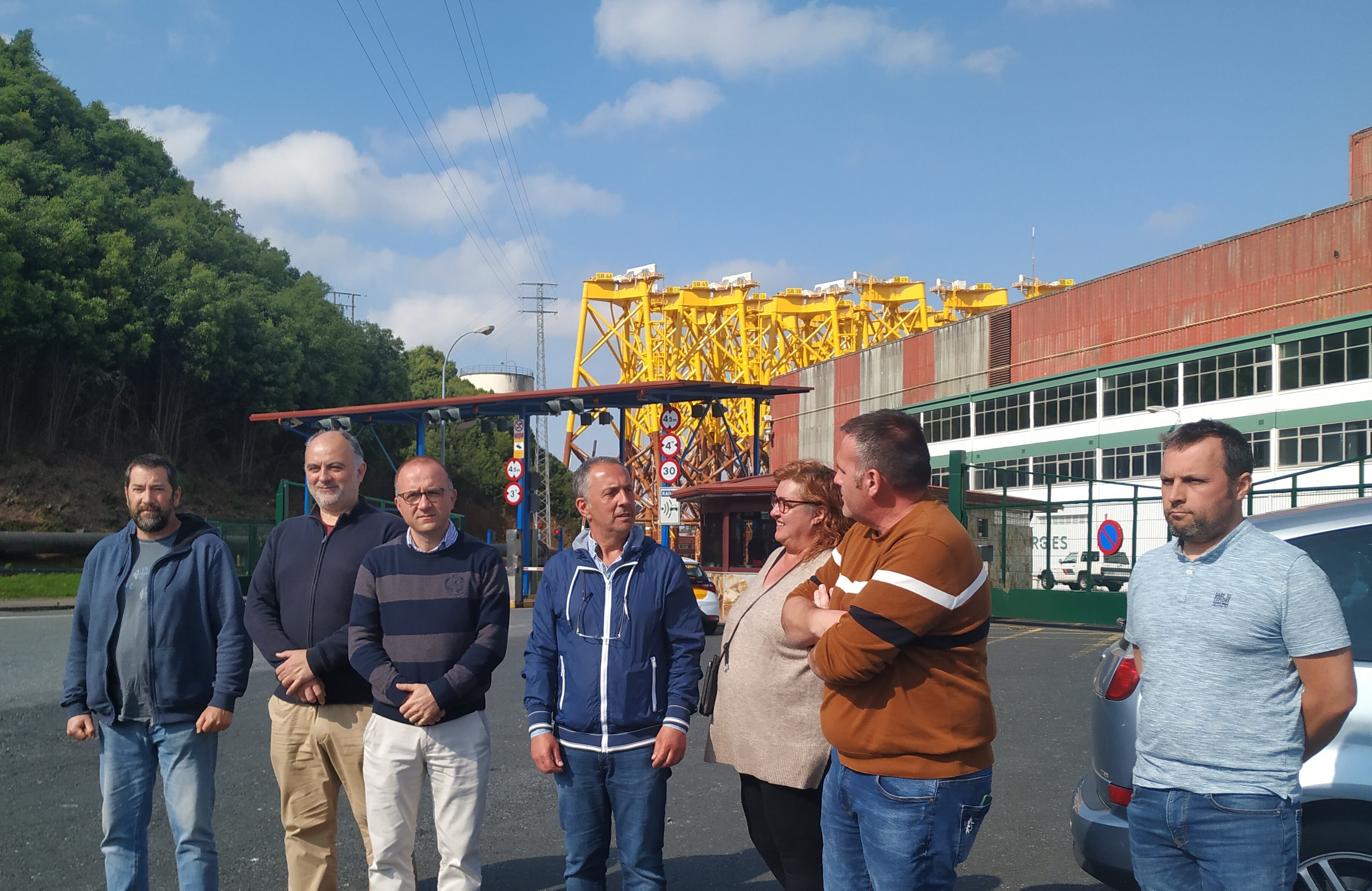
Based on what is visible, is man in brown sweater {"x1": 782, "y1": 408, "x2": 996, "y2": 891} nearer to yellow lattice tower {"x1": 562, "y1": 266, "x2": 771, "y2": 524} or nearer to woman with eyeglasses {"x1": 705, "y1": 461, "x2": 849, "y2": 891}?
woman with eyeglasses {"x1": 705, "y1": 461, "x2": 849, "y2": 891}

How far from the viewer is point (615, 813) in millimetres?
3730

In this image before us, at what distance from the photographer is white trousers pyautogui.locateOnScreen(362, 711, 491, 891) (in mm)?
3945

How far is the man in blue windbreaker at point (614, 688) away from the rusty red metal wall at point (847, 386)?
153 feet

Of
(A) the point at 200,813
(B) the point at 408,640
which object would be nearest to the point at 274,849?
(A) the point at 200,813

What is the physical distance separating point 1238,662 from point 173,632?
3.55m

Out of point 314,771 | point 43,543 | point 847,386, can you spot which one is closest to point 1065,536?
point 314,771

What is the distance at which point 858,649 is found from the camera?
2625 mm

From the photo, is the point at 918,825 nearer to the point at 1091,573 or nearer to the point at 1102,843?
the point at 1102,843

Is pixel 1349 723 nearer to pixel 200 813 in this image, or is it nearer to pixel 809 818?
pixel 809 818

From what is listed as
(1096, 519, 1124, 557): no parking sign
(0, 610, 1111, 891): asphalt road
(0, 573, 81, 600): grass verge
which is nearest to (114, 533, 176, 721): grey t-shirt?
(0, 610, 1111, 891): asphalt road

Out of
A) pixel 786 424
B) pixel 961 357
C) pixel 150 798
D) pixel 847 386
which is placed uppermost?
pixel 961 357

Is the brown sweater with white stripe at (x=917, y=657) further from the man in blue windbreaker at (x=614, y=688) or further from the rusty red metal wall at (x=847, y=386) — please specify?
the rusty red metal wall at (x=847, y=386)

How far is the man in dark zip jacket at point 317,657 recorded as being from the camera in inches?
164

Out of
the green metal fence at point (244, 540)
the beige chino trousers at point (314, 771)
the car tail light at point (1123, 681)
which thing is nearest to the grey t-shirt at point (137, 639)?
the beige chino trousers at point (314, 771)
